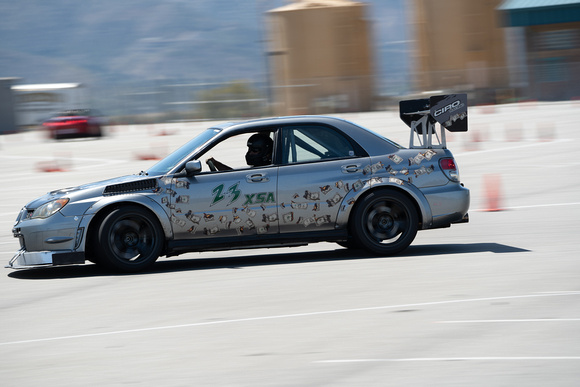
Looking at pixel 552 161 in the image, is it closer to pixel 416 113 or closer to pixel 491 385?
pixel 416 113

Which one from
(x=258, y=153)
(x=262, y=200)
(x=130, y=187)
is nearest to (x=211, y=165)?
(x=258, y=153)

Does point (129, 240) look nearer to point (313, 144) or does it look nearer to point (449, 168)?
point (313, 144)

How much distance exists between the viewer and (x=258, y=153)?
30.5ft

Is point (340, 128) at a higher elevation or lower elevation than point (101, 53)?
lower

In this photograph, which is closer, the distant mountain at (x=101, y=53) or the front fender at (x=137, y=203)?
the front fender at (x=137, y=203)

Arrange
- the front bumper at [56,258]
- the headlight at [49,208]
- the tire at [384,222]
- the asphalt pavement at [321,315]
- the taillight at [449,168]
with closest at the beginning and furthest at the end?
the asphalt pavement at [321,315]
the front bumper at [56,258]
the headlight at [49,208]
the tire at [384,222]
the taillight at [449,168]

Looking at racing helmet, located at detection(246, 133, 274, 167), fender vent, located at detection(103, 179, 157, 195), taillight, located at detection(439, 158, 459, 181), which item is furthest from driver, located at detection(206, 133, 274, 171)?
taillight, located at detection(439, 158, 459, 181)

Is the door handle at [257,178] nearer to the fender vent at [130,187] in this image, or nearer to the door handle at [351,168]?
the door handle at [351,168]

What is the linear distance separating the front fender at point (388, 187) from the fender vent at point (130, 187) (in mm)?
2019

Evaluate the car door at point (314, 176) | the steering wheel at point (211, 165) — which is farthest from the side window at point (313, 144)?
the steering wheel at point (211, 165)

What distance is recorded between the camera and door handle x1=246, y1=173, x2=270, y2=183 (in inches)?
355

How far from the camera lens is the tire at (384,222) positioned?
9.20m

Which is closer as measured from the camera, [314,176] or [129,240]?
[129,240]

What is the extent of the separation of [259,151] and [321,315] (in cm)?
296
